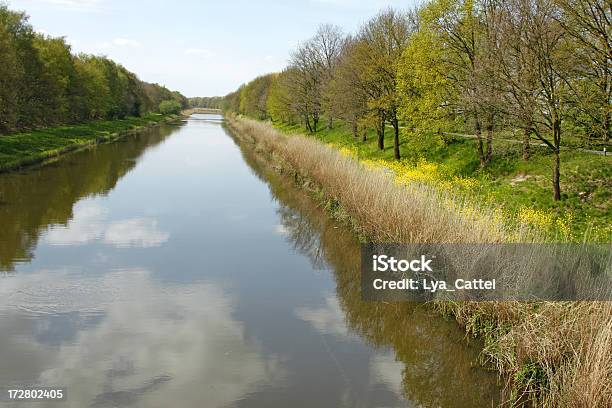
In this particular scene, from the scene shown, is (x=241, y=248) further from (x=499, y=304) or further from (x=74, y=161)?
(x=74, y=161)

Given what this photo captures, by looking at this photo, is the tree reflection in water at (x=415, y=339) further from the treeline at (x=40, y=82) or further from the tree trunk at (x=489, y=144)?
the treeline at (x=40, y=82)

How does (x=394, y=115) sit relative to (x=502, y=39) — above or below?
below

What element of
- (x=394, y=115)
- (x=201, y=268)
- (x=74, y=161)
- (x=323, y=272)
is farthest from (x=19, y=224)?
(x=394, y=115)

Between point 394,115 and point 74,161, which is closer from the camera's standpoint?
point 394,115

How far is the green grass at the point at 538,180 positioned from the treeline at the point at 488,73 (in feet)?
2.06

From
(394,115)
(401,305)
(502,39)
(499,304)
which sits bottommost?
(401,305)

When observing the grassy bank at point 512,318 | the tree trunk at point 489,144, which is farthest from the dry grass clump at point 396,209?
the tree trunk at point 489,144

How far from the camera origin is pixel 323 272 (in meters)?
14.0

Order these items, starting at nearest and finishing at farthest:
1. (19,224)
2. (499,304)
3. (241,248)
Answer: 1. (499,304)
2. (241,248)
3. (19,224)

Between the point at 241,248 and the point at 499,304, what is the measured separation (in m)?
9.28

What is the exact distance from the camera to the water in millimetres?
7992

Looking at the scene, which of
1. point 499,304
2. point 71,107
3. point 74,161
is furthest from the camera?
point 71,107

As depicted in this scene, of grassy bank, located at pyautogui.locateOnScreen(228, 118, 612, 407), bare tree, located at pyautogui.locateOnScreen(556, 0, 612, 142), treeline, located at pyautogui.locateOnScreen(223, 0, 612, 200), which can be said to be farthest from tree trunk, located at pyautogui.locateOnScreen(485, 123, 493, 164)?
grassy bank, located at pyautogui.locateOnScreen(228, 118, 612, 407)

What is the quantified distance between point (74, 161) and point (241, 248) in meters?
24.7
